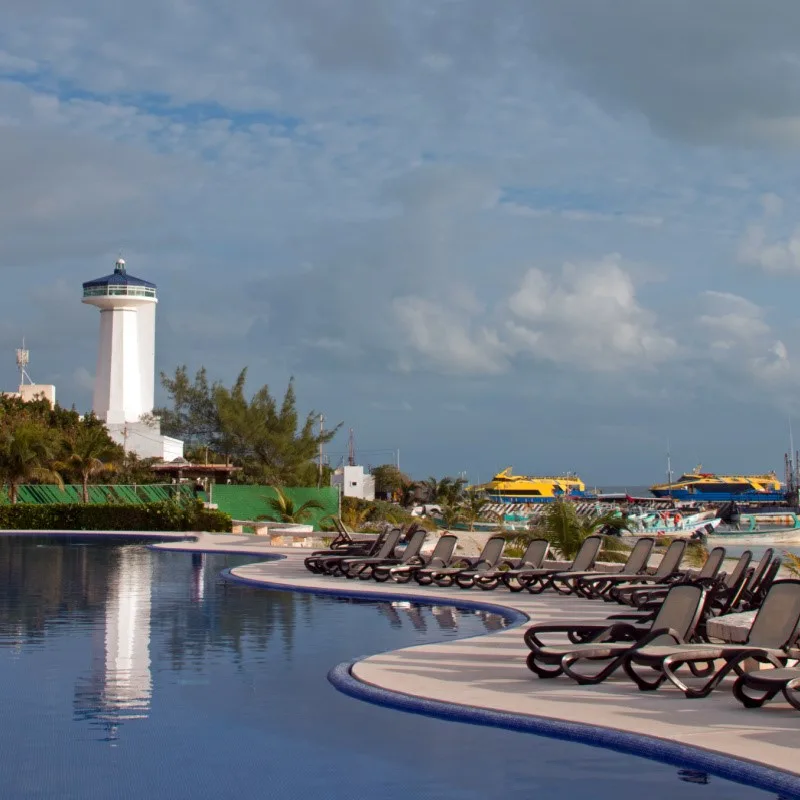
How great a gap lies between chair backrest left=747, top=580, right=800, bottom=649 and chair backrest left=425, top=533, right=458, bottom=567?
30.8ft

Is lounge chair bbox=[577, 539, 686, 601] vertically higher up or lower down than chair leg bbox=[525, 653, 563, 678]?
higher up

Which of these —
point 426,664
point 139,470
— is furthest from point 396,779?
point 139,470

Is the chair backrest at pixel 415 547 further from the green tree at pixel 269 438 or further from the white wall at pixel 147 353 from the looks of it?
the white wall at pixel 147 353

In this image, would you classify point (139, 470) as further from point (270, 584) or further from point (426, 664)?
point (426, 664)

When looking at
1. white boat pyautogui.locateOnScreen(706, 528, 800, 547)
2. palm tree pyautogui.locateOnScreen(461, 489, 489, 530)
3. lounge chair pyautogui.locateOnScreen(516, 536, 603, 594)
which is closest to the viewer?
lounge chair pyautogui.locateOnScreen(516, 536, 603, 594)

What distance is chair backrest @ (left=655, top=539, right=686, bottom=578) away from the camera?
15109mm

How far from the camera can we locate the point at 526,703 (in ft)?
26.5

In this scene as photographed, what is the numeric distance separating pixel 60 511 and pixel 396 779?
3289cm

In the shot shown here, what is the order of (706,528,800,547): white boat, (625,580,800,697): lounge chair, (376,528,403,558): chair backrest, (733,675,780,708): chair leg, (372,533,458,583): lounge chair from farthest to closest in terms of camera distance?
(706,528,800,547): white boat → (376,528,403,558): chair backrest → (372,533,458,583): lounge chair → (625,580,800,697): lounge chair → (733,675,780,708): chair leg

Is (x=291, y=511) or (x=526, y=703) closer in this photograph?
(x=526, y=703)

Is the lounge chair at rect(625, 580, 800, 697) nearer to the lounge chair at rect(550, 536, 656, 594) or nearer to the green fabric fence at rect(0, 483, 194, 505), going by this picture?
the lounge chair at rect(550, 536, 656, 594)

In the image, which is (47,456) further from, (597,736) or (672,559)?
(597,736)

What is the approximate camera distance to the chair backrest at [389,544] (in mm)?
19750

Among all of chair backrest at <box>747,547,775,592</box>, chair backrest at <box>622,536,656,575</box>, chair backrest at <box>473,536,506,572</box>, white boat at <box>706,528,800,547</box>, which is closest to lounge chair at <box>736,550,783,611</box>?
chair backrest at <box>747,547,775,592</box>
